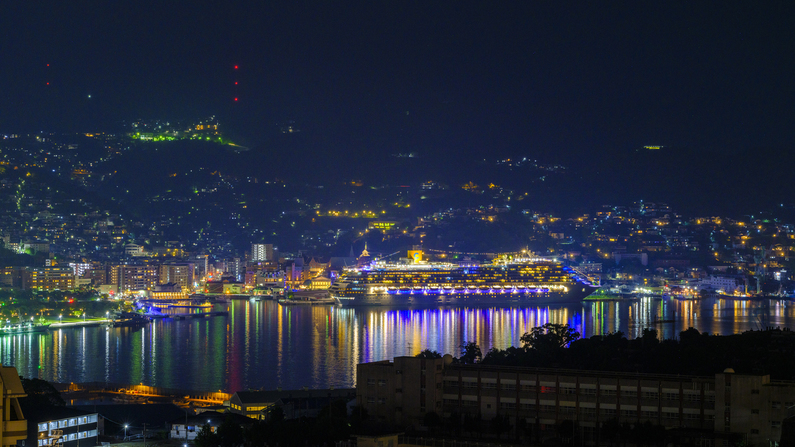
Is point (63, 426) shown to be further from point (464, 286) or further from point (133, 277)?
point (133, 277)

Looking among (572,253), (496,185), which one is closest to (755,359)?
(572,253)

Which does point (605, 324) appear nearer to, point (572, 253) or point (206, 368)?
point (206, 368)

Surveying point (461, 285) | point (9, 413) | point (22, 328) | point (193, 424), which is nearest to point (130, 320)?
point (22, 328)

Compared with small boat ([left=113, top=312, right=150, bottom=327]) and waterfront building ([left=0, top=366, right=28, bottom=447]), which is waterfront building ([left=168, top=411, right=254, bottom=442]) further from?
small boat ([left=113, top=312, right=150, bottom=327])

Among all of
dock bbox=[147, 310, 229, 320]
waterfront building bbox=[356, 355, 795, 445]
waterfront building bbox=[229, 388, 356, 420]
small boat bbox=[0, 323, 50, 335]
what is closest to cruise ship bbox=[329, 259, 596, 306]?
dock bbox=[147, 310, 229, 320]

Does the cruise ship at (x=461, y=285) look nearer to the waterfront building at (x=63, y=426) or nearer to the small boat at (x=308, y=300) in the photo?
the small boat at (x=308, y=300)

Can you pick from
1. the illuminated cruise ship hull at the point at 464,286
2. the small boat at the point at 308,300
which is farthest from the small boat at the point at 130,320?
the illuminated cruise ship hull at the point at 464,286

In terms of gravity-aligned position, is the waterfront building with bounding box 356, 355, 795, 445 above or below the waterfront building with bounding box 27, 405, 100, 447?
above

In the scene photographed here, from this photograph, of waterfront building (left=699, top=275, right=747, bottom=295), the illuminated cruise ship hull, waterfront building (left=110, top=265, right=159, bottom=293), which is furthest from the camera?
waterfront building (left=699, top=275, right=747, bottom=295)
